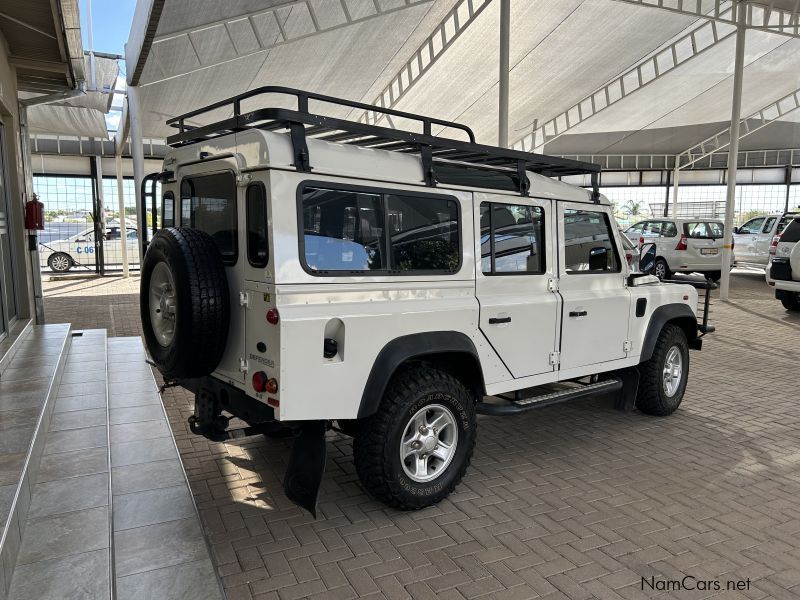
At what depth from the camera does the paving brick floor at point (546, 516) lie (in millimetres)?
2982

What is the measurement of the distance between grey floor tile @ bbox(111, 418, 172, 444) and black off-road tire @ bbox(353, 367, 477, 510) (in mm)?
1956

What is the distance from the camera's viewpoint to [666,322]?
532 cm

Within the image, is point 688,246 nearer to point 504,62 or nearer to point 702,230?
point 702,230

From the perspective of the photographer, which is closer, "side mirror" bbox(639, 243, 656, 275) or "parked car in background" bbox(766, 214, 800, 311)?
"side mirror" bbox(639, 243, 656, 275)

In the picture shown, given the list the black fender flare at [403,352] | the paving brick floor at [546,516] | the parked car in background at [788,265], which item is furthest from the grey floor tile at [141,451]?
the parked car in background at [788,265]

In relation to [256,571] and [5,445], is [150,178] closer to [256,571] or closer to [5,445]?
[5,445]

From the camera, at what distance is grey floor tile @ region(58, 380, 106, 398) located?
5234 mm

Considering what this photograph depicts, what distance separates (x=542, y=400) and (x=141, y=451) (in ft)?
9.65

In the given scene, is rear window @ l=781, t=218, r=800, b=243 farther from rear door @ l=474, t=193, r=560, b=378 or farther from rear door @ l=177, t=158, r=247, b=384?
rear door @ l=177, t=158, r=247, b=384

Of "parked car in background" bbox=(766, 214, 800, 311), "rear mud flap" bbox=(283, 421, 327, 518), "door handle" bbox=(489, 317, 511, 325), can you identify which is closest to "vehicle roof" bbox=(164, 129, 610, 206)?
"door handle" bbox=(489, 317, 511, 325)

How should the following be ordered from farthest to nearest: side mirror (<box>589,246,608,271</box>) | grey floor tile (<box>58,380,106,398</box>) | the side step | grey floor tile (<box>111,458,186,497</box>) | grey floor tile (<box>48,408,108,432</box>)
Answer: grey floor tile (<box>58,380,106,398</box>), side mirror (<box>589,246,608,271</box>), grey floor tile (<box>48,408,108,432</box>), the side step, grey floor tile (<box>111,458,186,497</box>)

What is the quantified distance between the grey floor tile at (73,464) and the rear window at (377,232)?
1.99m

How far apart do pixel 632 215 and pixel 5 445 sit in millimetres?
28477

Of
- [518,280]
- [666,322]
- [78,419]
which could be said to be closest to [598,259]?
[518,280]
